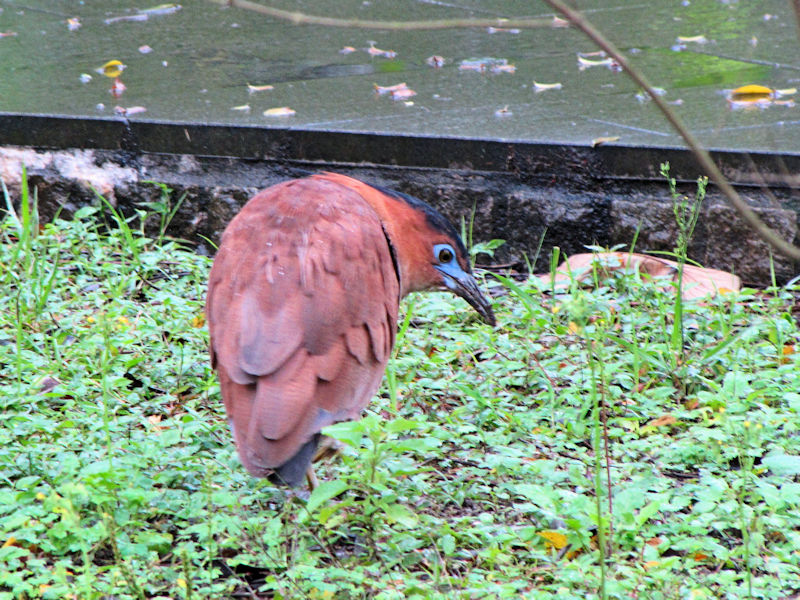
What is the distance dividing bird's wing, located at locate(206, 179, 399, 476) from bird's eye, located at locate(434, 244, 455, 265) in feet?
1.04

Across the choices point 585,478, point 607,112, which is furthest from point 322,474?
point 607,112

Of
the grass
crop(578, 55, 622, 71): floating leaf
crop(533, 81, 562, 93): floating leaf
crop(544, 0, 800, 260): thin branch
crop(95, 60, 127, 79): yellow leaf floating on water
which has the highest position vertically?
crop(544, 0, 800, 260): thin branch

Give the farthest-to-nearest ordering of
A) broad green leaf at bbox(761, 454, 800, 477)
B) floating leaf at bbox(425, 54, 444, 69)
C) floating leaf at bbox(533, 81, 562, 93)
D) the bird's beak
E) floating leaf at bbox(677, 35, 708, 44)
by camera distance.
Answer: floating leaf at bbox(677, 35, 708, 44) → floating leaf at bbox(425, 54, 444, 69) → floating leaf at bbox(533, 81, 562, 93) → the bird's beak → broad green leaf at bbox(761, 454, 800, 477)

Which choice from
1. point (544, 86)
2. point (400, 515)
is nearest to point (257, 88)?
point (544, 86)

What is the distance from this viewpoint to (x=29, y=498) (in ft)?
10.0

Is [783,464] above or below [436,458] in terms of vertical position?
above

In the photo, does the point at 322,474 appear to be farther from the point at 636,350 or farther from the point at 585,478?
the point at 636,350

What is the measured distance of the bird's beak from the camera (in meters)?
3.86

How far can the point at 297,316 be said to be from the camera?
119 inches

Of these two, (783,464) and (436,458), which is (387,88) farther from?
(783,464)

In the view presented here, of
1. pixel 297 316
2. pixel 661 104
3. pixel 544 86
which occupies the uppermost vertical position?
pixel 661 104

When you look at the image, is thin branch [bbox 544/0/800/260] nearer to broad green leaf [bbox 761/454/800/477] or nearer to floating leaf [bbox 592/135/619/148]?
broad green leaf [bbox 761/454/800/477]

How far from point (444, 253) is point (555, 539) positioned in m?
1.24

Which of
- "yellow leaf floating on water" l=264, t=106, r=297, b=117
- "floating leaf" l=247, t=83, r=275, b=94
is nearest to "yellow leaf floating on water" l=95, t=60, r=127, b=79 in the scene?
"floating leaf" l=247, t=83, r=275, b=94
